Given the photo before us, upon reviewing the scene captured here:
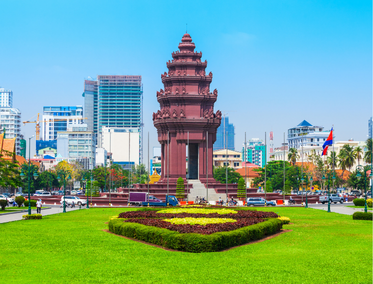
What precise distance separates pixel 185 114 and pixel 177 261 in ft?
179

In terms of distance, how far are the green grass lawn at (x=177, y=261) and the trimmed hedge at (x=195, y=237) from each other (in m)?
0.57

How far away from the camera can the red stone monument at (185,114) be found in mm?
73188

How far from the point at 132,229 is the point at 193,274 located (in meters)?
10.1

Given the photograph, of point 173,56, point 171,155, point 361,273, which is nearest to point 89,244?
point 361,273

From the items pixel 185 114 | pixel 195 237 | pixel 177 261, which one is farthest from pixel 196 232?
pixel 185 114

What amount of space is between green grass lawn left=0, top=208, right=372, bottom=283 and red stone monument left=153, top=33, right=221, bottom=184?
46.2 m

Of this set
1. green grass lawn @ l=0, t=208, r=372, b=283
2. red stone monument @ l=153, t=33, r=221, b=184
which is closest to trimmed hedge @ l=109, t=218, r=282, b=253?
green grass lawn @ l=0, t=208, r=372, b=283

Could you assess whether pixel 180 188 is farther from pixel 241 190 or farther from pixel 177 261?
pixel 177 261

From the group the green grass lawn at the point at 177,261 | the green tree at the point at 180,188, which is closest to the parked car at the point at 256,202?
the green tree at the point at 180,188

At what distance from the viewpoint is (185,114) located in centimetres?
7331

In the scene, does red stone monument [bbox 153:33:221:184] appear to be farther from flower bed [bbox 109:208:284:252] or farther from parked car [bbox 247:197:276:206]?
flower bed [bbox 109:208:284:252]

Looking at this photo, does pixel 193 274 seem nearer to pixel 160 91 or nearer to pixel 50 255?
pixel 50 255

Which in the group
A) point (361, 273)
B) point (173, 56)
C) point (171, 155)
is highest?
point (173, 56)

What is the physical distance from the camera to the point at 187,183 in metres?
68.9
